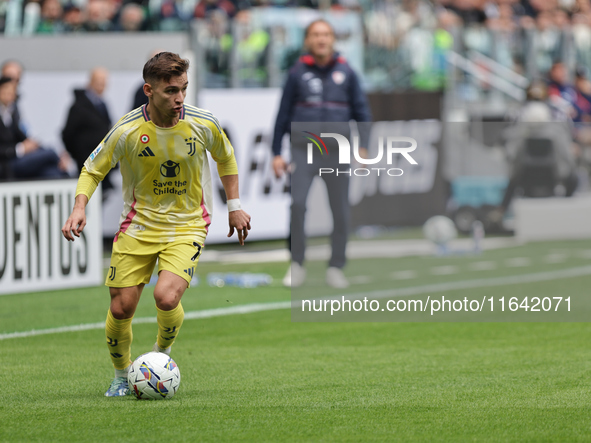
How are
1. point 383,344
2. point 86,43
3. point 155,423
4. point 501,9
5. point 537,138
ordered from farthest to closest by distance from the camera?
point 501,9
point 86,43
point 537,138
point 383,344
point 155,423

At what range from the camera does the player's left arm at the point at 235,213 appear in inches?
244

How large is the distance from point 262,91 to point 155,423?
1069 cm

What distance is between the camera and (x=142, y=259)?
243 inches

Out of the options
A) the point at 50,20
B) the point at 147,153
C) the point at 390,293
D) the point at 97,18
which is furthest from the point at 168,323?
the point at 50,20

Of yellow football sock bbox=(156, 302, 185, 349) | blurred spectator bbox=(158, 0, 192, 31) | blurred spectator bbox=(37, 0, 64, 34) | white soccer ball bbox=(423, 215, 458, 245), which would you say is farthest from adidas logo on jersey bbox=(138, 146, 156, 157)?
blurred spectator bbox=(158, 0, 192, 31)

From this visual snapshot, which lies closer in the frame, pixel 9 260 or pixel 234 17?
pixel 9 260

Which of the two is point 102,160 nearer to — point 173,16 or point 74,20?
point 74,20

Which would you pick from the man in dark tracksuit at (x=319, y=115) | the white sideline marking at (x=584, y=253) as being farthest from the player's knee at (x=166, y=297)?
the white sideline marking at (x=584, y=253)

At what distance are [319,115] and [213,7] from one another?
856cm

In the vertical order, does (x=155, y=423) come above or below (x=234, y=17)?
below

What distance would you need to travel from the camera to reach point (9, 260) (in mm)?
10414

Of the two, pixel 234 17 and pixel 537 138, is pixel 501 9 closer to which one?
pixel 234 17

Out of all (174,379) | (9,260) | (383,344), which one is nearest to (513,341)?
(383,344)

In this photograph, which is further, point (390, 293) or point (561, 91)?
point (561, 91)
